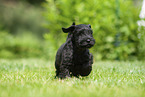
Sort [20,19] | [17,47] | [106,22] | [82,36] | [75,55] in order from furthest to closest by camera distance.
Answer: [20,19]
[17,47]
[106,22]
[75,55]
[82,36]

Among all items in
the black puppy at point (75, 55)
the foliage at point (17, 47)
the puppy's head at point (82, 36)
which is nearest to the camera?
the puppy's head at point (82, 36)

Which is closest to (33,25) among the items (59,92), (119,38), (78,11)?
(78,11)

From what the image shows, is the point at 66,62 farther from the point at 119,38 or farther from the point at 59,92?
the point at 119,38

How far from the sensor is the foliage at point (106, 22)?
28.5 feet

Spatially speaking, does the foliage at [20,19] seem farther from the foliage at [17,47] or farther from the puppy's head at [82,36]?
the puppy's head at [82,36]

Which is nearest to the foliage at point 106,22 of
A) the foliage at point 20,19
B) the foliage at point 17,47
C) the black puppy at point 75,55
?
the foliage at point 17,47

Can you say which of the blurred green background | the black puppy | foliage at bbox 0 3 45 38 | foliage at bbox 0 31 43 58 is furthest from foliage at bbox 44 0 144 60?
foliage at bbox 0 3 45 38

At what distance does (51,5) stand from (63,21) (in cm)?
125

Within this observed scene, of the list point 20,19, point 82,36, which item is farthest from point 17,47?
point 82,36

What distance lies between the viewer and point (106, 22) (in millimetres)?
8805

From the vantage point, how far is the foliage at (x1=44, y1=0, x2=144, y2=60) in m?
8.68

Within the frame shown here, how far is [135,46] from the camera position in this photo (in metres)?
8.95

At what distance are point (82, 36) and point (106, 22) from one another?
5.71 metres

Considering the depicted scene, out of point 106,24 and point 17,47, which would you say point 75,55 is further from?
point 17,47
